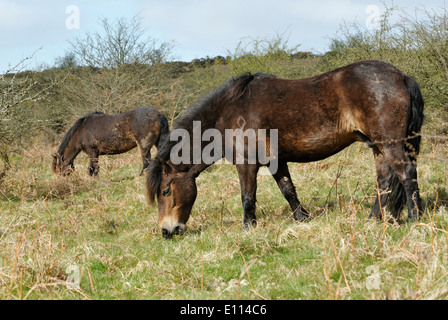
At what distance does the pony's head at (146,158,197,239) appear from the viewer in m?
4.96

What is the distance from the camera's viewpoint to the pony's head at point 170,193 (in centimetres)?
496

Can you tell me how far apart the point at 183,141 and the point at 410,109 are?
112 inches

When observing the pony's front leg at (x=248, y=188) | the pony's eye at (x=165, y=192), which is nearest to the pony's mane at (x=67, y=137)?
the pony's eye at (x=165, y=192)

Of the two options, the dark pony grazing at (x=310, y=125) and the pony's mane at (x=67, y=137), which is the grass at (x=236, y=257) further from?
the pony's mane at (x=67, y=137)

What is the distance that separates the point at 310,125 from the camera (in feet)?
15.1

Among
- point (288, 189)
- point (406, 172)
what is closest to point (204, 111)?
point (288, 189)

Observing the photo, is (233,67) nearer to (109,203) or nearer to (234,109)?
(109,203)

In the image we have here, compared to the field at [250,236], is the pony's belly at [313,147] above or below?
above

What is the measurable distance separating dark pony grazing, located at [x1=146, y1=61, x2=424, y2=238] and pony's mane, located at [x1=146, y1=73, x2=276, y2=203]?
0.01m

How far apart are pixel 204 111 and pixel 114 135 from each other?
661 centimetres

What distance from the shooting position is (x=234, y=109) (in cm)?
507

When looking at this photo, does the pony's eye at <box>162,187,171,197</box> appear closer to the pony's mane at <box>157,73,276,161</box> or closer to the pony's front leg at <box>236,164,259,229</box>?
the pony's mane at <box>157,73,276,161</box>

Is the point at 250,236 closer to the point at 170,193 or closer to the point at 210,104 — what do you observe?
the point at 170,193
